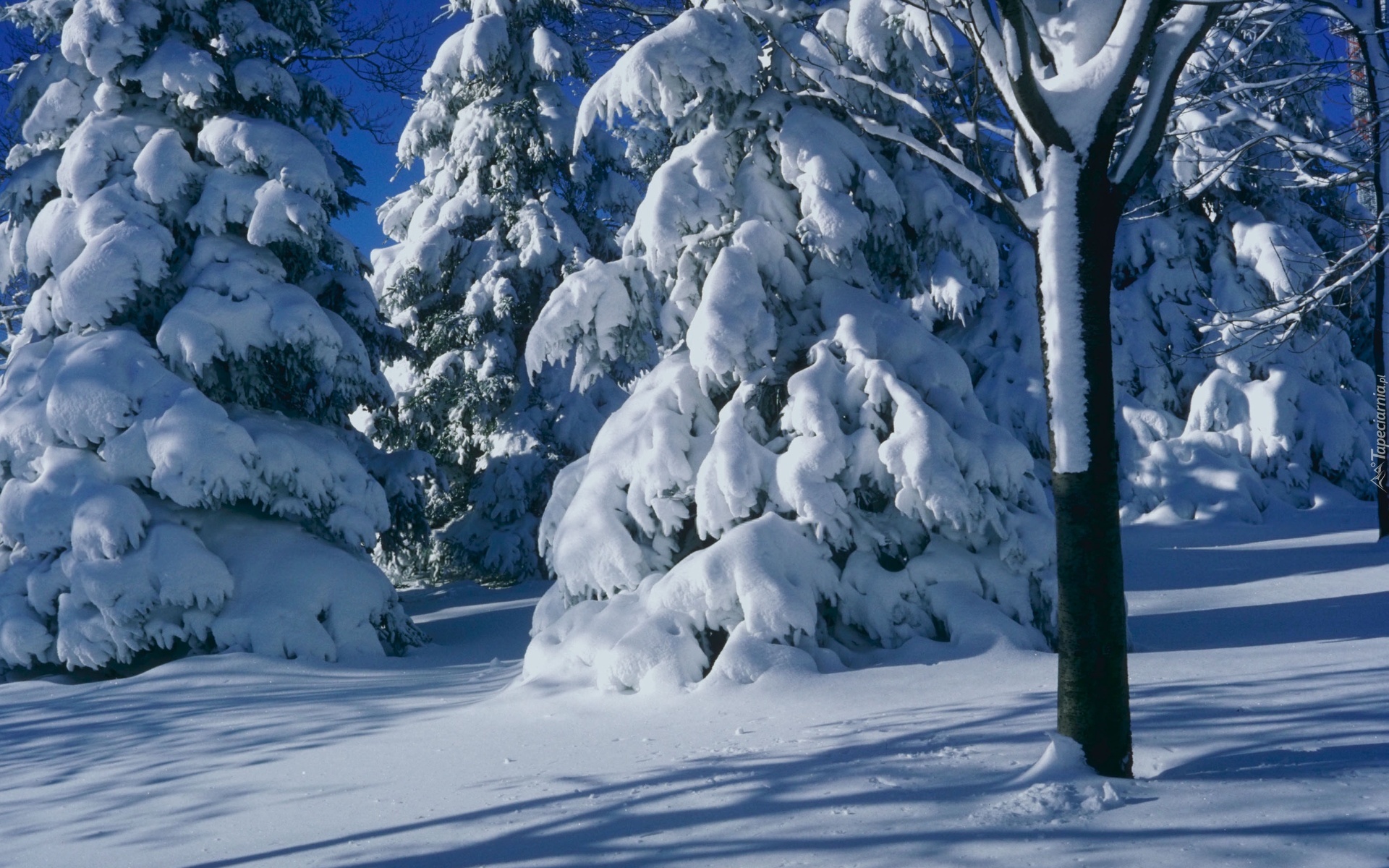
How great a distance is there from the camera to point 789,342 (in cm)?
755

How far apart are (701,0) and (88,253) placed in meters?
6.51

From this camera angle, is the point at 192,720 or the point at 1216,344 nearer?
the point at 192,720

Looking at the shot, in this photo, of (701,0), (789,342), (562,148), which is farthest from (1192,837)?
(562,148)

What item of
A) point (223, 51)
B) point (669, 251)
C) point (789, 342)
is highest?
point (223, 51)

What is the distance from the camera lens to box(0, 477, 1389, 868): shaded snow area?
350 cm

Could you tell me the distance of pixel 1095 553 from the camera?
3922 millimetres

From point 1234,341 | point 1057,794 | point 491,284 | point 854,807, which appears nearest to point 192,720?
point 854,807

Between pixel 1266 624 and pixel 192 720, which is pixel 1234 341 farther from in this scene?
pixel 192 720

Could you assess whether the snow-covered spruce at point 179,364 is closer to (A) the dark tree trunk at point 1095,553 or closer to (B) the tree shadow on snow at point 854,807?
(B) the tree shadow on snow at point 854,807

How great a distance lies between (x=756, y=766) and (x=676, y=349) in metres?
4.06

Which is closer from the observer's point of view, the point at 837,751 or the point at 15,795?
the point at 837,751

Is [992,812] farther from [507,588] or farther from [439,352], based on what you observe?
[439,352]

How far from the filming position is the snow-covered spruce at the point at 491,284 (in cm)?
1533

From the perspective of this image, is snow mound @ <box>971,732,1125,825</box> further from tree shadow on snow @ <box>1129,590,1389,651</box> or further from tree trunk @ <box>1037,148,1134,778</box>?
tree shadow on snow @ <box>1129,590,1389,651</box>
